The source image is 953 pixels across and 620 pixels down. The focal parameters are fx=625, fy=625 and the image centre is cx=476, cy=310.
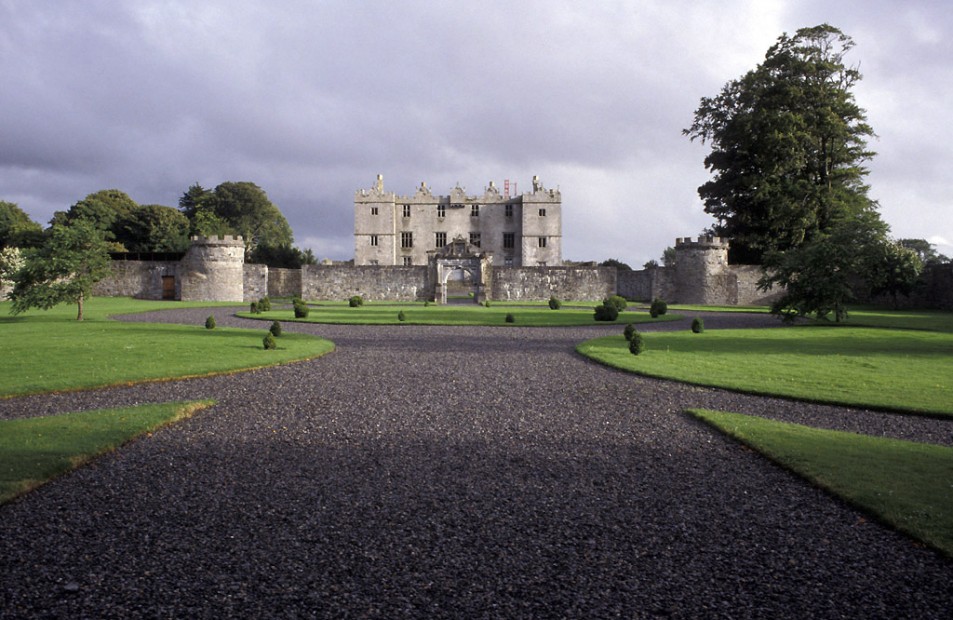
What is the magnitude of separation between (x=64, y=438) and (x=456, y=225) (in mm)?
64429

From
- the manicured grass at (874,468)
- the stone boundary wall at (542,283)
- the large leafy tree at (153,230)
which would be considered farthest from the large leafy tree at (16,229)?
the manicured grass at (874,468)

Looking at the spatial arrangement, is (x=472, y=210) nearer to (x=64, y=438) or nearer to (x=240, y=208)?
(x=240, y=208)

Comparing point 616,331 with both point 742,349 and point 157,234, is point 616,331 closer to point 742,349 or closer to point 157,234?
point 742,349

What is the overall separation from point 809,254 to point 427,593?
26.7 meters

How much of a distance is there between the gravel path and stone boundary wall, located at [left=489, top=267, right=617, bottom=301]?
42.8 m

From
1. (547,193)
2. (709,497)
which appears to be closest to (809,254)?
(709,497)

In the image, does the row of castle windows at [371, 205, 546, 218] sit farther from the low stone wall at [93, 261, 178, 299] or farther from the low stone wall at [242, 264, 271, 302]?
the low stone wall at [93, 261, 178, 299]

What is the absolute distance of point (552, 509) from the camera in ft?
17.9

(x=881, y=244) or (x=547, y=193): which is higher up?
(x=547, y=193)

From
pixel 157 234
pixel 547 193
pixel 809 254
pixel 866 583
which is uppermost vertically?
pixel 547 193

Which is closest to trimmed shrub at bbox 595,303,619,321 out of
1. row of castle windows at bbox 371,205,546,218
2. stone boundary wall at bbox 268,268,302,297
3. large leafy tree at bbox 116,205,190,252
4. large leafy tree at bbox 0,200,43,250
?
stone boundary wall at bbox 268,268,302,297

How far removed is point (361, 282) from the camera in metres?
52.3

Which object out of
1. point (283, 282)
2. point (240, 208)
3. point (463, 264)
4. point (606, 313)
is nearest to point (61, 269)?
point (606, 313)

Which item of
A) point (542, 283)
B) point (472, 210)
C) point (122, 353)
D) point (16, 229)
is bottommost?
point (122, 353)
